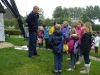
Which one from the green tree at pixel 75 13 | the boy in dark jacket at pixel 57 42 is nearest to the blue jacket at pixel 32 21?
the boy in dark jacket at pixel 57 42

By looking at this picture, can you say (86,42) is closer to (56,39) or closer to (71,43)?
(71,43)

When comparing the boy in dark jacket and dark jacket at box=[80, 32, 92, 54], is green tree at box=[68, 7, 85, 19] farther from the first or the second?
the boy in dark jacket

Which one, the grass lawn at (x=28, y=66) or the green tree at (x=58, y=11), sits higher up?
the green tree at (x=58, y=11)

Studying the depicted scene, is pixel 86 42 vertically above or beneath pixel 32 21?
beneath

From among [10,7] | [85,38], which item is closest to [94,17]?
[10,7]

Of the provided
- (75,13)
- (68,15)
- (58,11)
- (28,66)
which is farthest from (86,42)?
(75,13)

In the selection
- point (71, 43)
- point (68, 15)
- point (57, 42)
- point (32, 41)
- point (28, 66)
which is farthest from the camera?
point (68, 15)

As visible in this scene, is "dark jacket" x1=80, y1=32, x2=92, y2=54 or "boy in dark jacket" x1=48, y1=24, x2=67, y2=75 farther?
"dark jacket" x1=80, y1=32, x2=92, y2=54

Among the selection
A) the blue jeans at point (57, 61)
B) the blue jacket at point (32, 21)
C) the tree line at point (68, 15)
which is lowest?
the blue jeans at point (57, 61)

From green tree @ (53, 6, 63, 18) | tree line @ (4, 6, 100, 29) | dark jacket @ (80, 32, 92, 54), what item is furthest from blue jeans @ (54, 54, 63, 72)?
green tree @ (53, 6, 63, 18)

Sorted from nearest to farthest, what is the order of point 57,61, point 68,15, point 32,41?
point 57,61 → point 32,41 → point 68,15

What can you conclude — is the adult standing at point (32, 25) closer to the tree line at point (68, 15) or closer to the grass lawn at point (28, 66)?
the grass lawn at point (28, 66)

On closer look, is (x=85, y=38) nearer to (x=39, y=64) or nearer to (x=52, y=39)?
(x=52, y=39)

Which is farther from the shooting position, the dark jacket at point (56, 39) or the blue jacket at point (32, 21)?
the blue jacket at point (32, 21)
